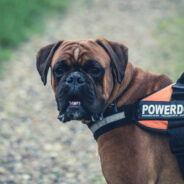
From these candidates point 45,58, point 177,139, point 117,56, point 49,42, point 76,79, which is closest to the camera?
point 177,139

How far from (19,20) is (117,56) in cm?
798

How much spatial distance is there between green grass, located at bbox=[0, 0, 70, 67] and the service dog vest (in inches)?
247

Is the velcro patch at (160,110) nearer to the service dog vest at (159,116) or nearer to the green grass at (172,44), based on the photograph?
the service dog vest at (159,116)

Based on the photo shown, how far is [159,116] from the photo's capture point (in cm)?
287

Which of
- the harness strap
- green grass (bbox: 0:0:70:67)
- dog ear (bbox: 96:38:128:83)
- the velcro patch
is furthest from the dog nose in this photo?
green grass (bbox: 0:0:70:67)

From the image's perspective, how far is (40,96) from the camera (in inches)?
291

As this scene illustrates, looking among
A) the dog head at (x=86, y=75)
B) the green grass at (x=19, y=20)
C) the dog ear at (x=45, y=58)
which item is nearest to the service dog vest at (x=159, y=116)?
the dog head at (x=86, y=75)

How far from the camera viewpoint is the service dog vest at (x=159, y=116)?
108 inches

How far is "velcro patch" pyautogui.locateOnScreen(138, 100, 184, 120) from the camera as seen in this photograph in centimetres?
280

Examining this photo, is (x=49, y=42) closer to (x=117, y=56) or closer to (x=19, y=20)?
(x=19, y=20)

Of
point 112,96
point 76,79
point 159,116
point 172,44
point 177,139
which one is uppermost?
point 76,79

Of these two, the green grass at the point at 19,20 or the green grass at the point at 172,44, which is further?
the green grass at the point at 19,20

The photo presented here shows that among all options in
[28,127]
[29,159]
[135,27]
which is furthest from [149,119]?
[135,27]

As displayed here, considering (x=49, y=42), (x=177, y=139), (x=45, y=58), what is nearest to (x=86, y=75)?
(x=45, y=58)
